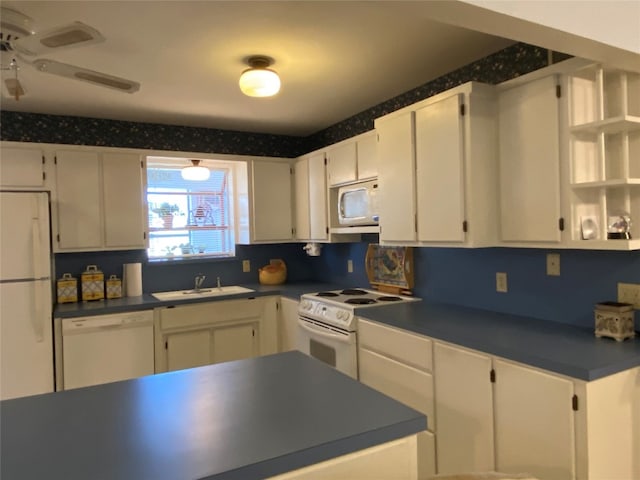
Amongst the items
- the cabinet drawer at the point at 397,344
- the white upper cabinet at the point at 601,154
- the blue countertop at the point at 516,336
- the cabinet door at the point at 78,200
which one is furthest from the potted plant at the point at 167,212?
the white upper cabinet at the point at 601,154

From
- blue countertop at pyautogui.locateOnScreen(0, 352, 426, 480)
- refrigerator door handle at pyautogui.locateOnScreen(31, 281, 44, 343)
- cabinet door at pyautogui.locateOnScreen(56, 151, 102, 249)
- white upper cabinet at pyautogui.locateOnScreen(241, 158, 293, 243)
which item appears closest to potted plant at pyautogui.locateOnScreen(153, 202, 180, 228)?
cabinet door at pyautogui.locateOnScreen(56, 151, 102, 249)

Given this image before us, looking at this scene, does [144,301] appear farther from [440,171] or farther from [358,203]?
[440,171]

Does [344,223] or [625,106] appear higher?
[625,106]

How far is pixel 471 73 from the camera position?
282 centimetres

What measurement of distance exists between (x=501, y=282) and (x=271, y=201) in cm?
239

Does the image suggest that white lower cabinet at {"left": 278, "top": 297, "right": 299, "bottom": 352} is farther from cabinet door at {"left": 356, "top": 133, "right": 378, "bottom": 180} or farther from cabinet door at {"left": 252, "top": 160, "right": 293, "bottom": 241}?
cabinet door at {"left": 356, "top": 133, "right": 378, "bottom": 180}

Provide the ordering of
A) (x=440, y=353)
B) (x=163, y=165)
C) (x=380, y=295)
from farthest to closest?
(x=163, y=165), (x=380, y=295), (x=440, y=353)

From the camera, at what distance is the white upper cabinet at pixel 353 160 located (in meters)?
3.29

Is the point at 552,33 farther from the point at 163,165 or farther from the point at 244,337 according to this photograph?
the point at 163,165

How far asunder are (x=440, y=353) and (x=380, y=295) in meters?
1.25

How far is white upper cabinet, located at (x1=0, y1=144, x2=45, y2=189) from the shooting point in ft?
10.8

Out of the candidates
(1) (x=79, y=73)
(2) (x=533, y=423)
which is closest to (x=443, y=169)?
(2) (x=533, y=423)

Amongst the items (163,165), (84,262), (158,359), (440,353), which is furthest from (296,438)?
(163,165)

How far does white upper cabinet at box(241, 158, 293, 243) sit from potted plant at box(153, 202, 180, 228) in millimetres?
746
